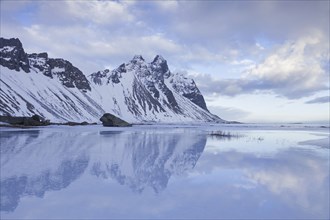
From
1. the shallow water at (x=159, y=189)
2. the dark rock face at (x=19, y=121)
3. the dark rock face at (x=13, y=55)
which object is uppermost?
the dark rock face at (x=13, y=55)

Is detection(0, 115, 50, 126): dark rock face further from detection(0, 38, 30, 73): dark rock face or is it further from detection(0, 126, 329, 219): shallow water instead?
detection(0, 38, 30, 73): dark rock face

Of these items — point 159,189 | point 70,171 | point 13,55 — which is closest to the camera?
point 159,189

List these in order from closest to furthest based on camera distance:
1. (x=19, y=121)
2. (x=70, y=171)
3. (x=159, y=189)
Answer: (x=159, y=189) < (x=70, y=171) < (x=19, y=121)

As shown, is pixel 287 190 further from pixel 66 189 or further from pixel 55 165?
pixel 55 165

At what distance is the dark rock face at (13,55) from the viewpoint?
587 ft

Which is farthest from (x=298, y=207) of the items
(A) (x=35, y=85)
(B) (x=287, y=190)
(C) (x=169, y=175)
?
(A) (x=35, y=85)

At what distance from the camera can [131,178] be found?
1596cm

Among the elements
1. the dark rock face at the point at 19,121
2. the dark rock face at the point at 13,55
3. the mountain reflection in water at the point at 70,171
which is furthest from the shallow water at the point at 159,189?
the dark rock face at the point at 13,55

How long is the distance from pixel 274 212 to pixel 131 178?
24.8ft

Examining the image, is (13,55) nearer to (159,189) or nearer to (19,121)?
(19,121)

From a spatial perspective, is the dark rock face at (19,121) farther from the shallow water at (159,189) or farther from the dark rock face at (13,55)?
the dark rock face at (13,55)

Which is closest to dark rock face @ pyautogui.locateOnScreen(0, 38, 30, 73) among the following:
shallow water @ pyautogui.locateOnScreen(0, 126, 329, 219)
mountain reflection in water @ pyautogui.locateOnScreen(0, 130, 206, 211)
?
mountain reflection in water @ pyautogui.locateOnScreen(0, 130, 206, 211)

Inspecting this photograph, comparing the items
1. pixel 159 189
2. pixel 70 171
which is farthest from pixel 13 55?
pixel 159 189

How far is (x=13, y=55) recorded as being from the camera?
7293 inches
